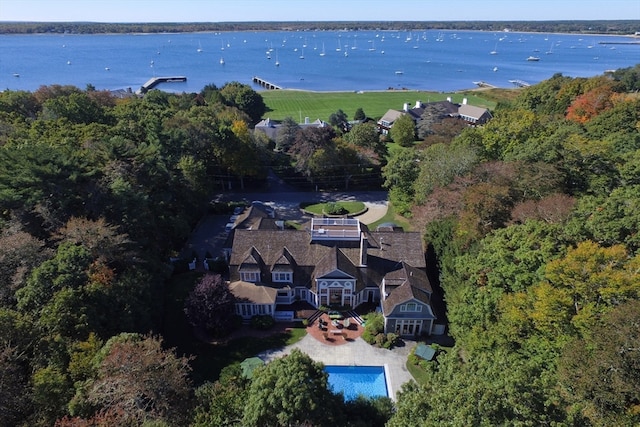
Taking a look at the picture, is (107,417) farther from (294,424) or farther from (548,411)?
(548,411)

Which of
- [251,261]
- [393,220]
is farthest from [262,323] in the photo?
[393,220]

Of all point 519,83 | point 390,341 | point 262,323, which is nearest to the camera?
point 390,341

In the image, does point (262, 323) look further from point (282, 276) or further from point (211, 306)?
point (211, 306)

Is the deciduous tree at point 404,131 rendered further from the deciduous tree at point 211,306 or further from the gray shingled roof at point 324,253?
the deciduous tree at point 211,306

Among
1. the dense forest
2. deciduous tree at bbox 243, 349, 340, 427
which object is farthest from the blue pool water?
deciduous tree at bbox 243, 349, 340, 427

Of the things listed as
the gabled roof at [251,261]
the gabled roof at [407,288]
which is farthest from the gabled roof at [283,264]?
the gabled roof at [407,288]

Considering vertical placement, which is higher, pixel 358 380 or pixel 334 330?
pixel 334 330

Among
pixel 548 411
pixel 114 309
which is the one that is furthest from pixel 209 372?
pixel 548 411

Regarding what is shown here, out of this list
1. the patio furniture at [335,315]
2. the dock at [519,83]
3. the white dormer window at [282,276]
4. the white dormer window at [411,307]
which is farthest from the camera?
the dock at [519,83]

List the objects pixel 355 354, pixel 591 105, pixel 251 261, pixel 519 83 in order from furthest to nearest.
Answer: pixel 519 83 < pixel 591 105 < pixel 251 261 < pixel 355 354
